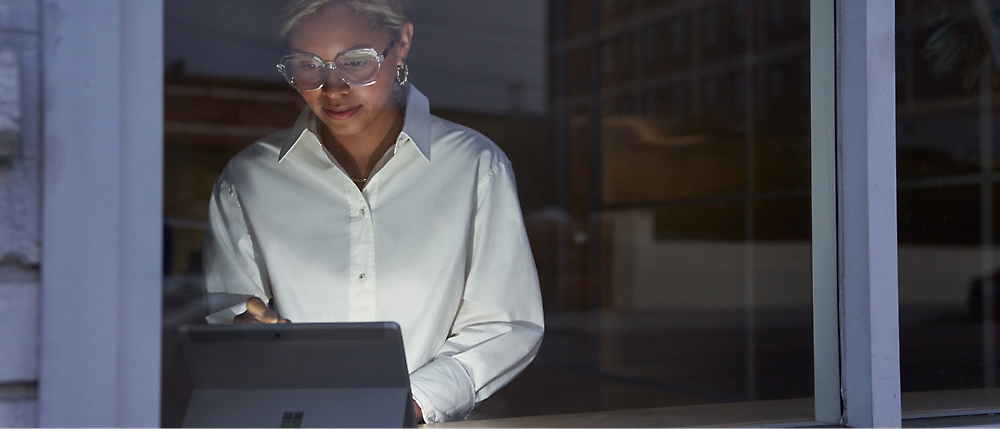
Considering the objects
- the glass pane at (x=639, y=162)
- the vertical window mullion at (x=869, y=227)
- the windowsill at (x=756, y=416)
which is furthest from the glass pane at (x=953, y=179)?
the vertical window mullion at (x=869, y=227)

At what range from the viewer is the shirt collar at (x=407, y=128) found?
2.41 m

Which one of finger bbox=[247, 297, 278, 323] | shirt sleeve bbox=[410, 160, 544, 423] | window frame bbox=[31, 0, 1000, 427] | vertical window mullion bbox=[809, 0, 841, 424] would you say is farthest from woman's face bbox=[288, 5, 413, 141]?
vertical window mullion bbox=[809, 0, 841, 424]

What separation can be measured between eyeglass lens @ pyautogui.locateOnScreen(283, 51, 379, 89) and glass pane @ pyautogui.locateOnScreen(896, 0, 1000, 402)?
9.96ft

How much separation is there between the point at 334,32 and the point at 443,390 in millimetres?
1003

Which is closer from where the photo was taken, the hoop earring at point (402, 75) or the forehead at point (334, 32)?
the forehead at point (334, 32)

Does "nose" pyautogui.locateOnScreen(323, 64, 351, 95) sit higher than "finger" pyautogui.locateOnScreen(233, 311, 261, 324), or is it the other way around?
"nose" pyautogui.locateOnScreen(323, 64, 351, 95)

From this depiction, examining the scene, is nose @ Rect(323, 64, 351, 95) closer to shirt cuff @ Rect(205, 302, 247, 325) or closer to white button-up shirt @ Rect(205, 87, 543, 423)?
white button-up shirt @ Rect(205, 87, 543, 423)

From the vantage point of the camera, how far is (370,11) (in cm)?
238

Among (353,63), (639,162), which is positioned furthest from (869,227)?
(639,162)

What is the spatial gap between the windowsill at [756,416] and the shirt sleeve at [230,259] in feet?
2.40

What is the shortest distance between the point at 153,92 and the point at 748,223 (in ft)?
26.7

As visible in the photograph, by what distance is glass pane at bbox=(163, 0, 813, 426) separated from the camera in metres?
6.32

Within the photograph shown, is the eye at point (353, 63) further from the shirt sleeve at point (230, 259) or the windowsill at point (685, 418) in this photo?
the windowsill at point (685, 418)

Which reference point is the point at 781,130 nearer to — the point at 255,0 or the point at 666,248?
the point at 666,248
